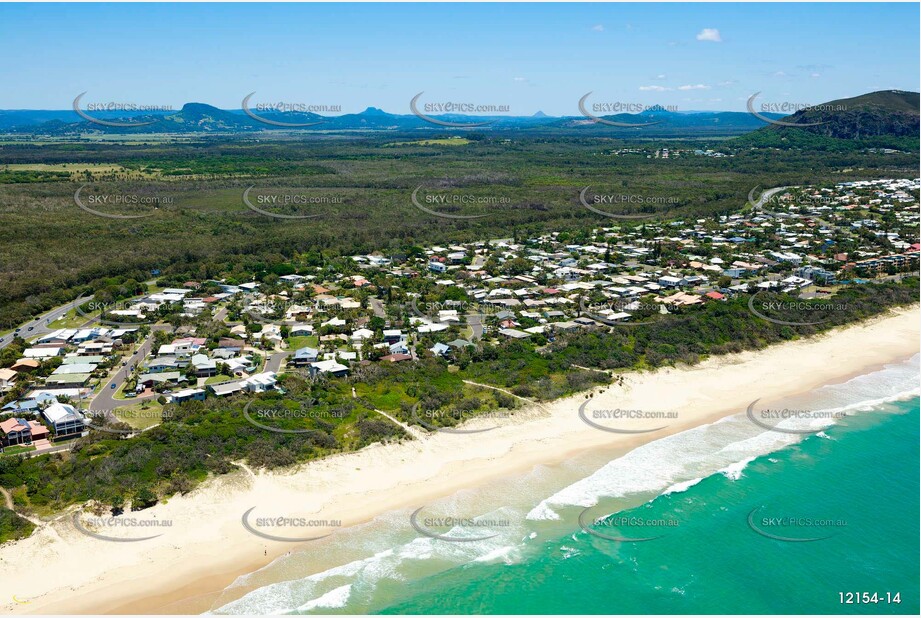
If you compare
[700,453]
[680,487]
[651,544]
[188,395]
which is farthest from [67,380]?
[700,453]

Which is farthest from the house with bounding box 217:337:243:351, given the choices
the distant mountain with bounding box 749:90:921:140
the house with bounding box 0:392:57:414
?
the distant mountain with bounding box 749:90:921:140

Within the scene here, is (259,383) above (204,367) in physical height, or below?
below

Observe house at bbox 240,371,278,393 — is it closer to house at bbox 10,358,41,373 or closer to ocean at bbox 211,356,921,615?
ocean at bbox 211,356,921,615

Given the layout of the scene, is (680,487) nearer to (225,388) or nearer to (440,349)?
(440,349)

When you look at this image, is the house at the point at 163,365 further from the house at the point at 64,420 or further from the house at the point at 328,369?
the house at the point at 328,369

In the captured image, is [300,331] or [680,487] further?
[300,331]

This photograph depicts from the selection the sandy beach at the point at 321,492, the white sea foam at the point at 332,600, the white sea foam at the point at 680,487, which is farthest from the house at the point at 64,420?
the white sea foam at the point at 680,487
